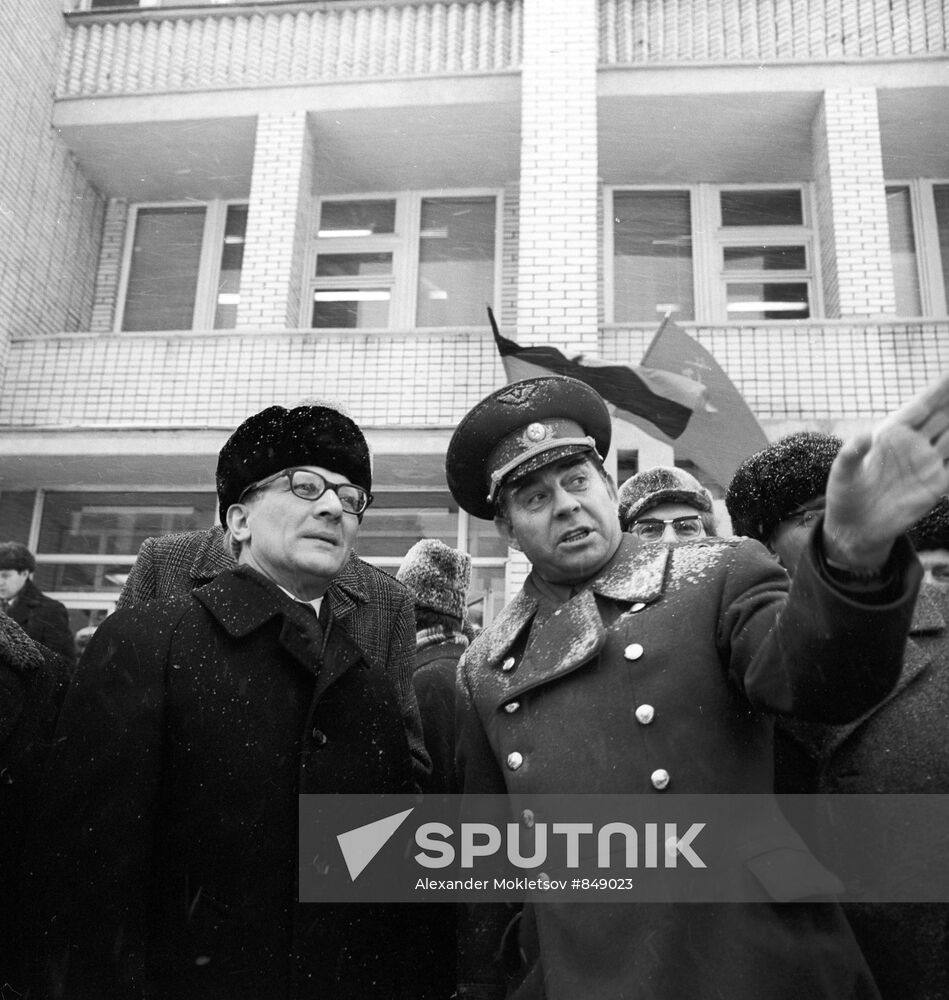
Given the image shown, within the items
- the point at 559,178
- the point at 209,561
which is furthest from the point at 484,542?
the point at 209,561

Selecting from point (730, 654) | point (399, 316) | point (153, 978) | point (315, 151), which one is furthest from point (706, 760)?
point (315, 151)

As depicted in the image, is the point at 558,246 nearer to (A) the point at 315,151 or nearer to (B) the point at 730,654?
(A) the point at 315,151

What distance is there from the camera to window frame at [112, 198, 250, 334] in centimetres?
1023

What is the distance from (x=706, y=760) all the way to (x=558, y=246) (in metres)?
7.30

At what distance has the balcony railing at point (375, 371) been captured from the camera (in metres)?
8.14

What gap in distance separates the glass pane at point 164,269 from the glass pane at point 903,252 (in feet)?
24.8

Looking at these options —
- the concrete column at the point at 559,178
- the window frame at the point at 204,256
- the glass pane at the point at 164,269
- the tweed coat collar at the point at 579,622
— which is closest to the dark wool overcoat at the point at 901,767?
the tweed coat collar at the point at 579,622

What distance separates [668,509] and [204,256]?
26.7 ft

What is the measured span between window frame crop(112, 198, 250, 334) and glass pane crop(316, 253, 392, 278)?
1.02 metres

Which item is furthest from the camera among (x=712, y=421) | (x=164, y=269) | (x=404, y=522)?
(x=164, y=269)

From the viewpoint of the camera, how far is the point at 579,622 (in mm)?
1910

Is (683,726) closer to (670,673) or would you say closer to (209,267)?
(670,673)

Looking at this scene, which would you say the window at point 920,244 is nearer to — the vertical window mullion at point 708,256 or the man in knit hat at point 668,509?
the vertical window mullion at point 708,256

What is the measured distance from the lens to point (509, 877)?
6.37ft
